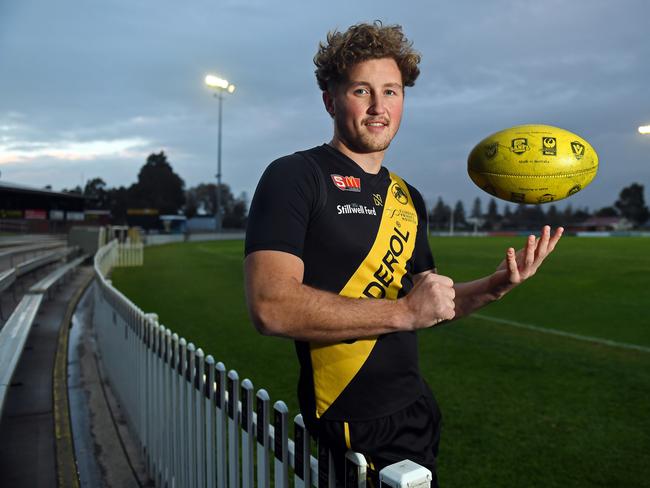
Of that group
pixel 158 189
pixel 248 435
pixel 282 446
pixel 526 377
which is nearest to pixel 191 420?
pixel 248 435

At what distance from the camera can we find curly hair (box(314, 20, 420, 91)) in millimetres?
1801

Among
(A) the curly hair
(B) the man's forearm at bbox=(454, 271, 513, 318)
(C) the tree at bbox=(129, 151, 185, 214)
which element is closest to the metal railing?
(B) the man's forearm at bbox=(454, 271, 513, 318)

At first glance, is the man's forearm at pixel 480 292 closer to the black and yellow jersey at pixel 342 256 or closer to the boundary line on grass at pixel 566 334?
the black and yellow jersey at pixel 342 256

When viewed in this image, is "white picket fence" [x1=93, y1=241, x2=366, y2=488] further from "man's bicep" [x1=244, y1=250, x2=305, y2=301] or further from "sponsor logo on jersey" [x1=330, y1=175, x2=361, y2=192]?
"sponsor logo on jersey" [x1=330, y1=175, x2=361, y2=192]

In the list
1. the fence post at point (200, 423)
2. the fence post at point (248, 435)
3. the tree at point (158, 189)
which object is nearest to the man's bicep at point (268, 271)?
the fence post at point (248, 435)

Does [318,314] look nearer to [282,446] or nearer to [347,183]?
[347,183]

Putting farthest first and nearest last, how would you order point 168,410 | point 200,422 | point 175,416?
1. point 168,410
2. point 175,416
3. point 200,422

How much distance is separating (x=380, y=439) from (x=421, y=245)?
0.74 metres

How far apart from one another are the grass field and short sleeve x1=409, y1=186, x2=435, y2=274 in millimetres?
2067

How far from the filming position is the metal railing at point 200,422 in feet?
6.41

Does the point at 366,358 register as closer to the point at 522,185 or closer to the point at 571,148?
the point at 522,185

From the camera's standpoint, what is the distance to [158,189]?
94625mm

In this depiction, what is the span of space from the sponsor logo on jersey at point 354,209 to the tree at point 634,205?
114 metres

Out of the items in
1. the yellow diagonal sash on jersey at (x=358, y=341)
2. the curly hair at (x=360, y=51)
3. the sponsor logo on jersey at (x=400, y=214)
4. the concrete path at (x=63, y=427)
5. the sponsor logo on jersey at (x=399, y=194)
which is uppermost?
the curly hair at (x=360, y=51)
